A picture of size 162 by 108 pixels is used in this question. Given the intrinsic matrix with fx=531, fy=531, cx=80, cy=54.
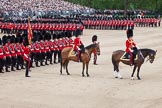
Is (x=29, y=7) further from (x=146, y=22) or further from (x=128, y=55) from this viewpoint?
(x=128, y=55)

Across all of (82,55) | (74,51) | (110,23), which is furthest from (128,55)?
(110,23)

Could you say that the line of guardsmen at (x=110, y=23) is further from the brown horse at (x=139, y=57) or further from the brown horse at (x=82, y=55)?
the brown horse at (x=139, y=57)

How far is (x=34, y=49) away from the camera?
22.3 metres

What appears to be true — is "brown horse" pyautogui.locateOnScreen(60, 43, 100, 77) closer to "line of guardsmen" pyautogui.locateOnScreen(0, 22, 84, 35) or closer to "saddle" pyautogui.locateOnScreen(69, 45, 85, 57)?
"saddle" pyautogui.locateOnScreen(69, 45, 85, 57)

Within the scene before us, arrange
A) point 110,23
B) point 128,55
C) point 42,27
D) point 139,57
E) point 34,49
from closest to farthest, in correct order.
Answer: point 139,57, point 128,55, point 34,49, point 42,27, point 110,23

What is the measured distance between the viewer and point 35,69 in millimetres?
21594

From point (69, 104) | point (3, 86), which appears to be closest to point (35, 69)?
point (3, 86)

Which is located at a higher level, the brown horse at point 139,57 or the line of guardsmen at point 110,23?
the brown horse at point 139,57

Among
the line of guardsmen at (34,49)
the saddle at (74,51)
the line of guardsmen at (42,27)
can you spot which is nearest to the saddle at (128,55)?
the saddle at (74,51)

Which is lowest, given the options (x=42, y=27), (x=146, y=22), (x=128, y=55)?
(x=146, y=22)

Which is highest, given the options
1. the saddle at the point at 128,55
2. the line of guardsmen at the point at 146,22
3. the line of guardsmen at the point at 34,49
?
the saddle at the point at 128,55

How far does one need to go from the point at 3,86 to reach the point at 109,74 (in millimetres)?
4949

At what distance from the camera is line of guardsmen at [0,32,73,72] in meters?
20.8

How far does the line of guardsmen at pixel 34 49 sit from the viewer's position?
68.1ft
